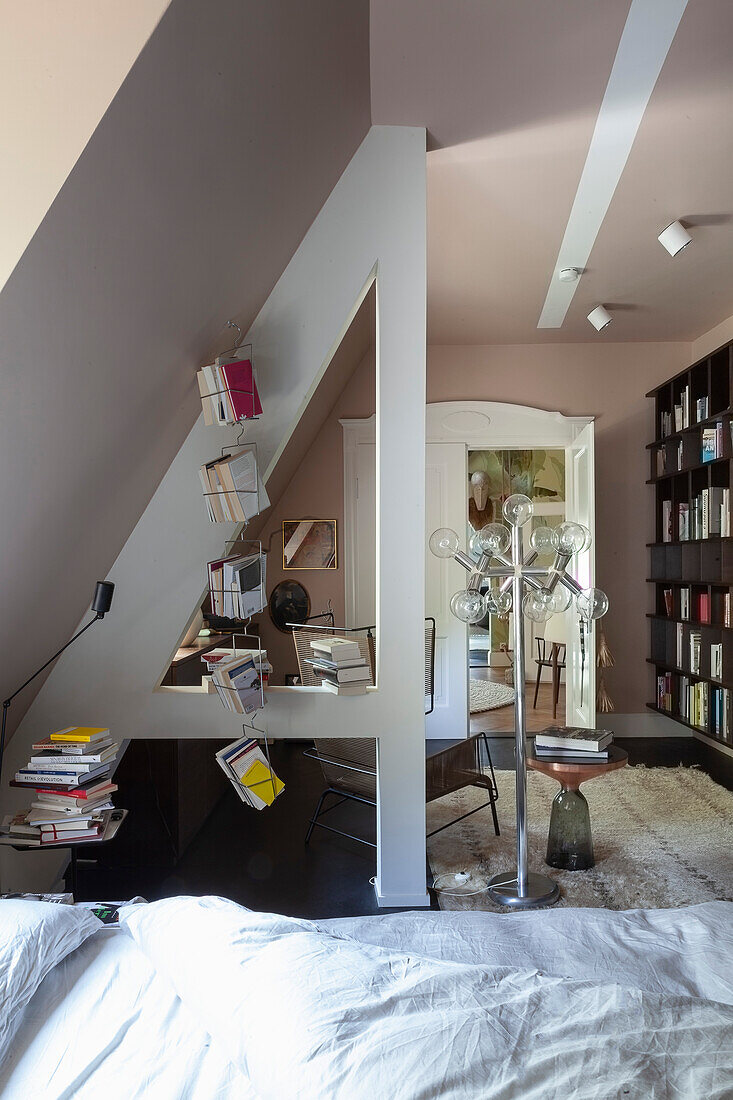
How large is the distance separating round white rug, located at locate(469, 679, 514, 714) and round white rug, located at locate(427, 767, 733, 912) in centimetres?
246

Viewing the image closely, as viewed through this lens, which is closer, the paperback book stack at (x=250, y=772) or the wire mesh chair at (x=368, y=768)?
the paperback book stack at (x=250, y=772)

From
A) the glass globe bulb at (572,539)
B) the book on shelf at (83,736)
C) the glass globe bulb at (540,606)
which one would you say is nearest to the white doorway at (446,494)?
the glass globe bulb at (540,606)

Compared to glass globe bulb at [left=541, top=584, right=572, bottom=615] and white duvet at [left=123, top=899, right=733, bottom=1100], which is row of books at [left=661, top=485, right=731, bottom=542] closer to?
glass globe bulb at [left=541, top=584, right=572, bottom=615]

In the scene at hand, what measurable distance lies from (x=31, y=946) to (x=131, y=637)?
175cm

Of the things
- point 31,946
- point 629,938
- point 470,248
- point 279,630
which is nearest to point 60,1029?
point 31,946

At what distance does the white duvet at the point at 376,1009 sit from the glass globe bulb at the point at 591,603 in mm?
1508

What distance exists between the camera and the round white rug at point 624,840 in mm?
3213

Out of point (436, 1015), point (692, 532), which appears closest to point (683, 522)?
point (692, 532)

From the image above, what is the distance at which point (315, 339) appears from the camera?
3234 millimetres

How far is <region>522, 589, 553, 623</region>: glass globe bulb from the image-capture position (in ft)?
10.6

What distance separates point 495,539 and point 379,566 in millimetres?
477

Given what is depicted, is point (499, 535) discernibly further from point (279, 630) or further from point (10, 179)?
point (279, 630)

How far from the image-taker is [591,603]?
3.22 m

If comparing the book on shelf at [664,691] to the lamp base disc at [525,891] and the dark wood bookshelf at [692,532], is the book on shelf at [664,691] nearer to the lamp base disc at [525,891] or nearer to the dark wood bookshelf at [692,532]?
the dark wood bookshelf at [692,532]
